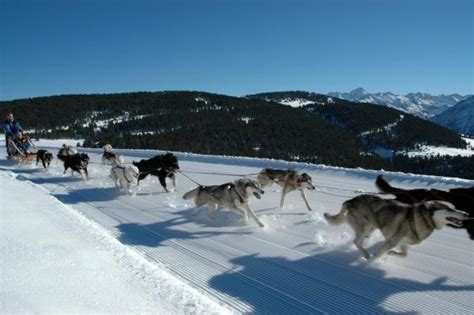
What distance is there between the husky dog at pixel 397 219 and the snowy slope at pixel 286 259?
424mm

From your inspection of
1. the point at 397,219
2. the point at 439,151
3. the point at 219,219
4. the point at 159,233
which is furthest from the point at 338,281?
the point at 439,151

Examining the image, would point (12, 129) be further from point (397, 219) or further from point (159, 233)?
point (397, 219)

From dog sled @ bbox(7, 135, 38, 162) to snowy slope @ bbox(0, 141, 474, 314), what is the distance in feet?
30.2

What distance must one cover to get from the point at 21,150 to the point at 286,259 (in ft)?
56.0

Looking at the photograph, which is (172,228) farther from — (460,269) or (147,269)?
(460,269)

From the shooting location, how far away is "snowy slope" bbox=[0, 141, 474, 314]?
4.96 m

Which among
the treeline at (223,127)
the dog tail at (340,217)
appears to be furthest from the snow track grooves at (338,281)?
the treeline at (223,127)

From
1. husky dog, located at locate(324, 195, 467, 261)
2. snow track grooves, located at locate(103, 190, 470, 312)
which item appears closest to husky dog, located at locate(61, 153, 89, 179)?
snow track grooves, located at locate(103, 190, 470, 312)

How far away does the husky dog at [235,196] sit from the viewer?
8.01m

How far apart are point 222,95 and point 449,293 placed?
543 ft

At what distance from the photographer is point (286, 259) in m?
6.24

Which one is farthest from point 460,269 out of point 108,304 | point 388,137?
point 388,137

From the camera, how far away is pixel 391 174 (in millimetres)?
13164

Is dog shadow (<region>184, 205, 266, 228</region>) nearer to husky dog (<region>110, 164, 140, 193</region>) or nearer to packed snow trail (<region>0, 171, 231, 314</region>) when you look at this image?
packed snow trail (<region>0, 171, 231, 314</region>)
